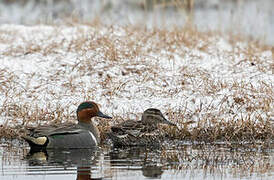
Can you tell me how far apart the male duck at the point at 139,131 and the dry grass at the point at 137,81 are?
34cm

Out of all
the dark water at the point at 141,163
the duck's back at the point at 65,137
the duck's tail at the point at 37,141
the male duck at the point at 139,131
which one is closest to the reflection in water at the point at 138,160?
the dark water at the point at 141,163

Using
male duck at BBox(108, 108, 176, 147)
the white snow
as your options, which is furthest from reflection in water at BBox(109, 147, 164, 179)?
the white snow

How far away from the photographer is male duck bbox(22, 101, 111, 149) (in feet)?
31.0

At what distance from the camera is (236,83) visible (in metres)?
11.6

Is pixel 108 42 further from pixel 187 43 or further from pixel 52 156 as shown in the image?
pixel 52 156

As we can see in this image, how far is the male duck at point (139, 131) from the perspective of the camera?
973cm

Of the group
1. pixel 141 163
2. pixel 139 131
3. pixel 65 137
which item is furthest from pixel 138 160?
pixel 65 137

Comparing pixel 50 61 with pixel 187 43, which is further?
pixel 187 43

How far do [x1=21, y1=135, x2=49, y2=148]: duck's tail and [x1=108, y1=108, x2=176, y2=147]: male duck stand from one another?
0.94 meters

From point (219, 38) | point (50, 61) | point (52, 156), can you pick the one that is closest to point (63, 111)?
point (52, 156)

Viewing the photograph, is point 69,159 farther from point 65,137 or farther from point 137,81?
point 137,81

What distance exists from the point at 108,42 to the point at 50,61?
117 cm

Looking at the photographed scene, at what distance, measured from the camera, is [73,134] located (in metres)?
9.65

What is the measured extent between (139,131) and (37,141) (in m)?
1.43
